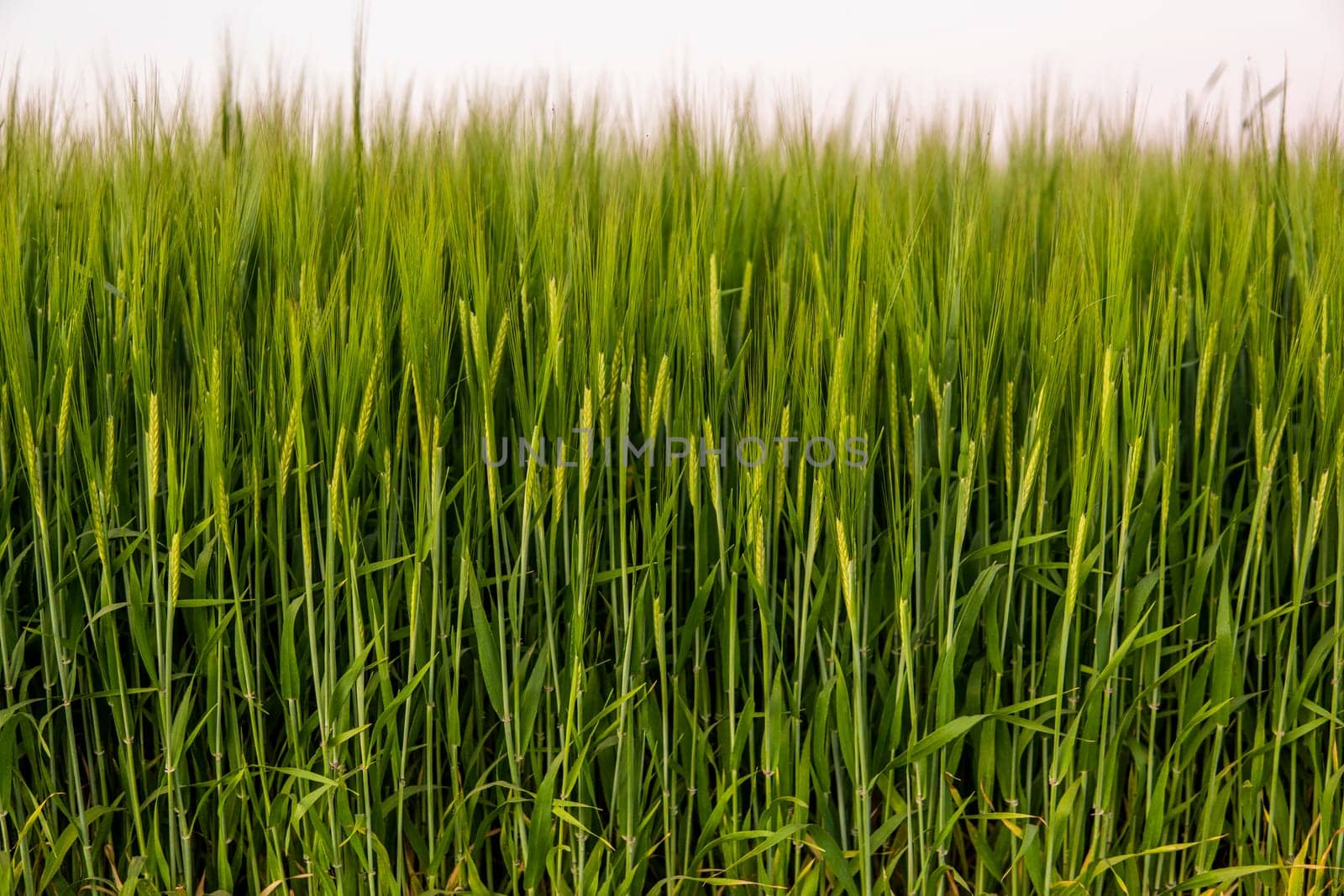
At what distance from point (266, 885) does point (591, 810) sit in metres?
0.40

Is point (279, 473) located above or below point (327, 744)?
above

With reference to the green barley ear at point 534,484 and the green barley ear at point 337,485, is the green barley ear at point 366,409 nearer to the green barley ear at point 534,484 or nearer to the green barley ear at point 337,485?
the green barley ear at point 337,485

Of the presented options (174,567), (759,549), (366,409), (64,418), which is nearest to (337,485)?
(366,409)

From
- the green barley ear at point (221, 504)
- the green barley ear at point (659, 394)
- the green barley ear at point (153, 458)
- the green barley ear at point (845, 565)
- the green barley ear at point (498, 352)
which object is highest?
the green barley ear at point (498, 352)

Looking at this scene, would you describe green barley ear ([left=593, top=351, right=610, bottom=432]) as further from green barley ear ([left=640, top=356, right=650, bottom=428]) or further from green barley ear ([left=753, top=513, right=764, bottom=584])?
green barley ear ([left=753, top=513, right=764, bottom=584])

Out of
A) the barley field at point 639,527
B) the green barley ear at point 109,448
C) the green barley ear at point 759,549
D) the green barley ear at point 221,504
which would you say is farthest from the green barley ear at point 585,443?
the green barley ear at point 109,448

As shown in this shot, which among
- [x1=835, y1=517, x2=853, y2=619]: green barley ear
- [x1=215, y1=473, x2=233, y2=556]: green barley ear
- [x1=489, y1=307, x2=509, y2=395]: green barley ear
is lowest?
[x1=835, y1=517, x2=853, y2=619]: green barley ear

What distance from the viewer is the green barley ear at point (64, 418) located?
990 mm

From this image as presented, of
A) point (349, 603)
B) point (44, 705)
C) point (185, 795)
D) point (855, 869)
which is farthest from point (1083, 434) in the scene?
point (44, 705)

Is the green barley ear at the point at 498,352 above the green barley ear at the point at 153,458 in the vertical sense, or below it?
above

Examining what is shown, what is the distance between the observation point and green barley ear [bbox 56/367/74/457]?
990 millimetres

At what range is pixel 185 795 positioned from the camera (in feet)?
3.68

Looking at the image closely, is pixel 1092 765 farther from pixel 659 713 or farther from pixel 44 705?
pixel 44 705

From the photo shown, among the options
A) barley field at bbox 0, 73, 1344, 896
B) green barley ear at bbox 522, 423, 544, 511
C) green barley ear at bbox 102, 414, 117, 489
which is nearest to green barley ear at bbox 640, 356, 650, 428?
barley field at bbox 0, 73, 1344, 896
